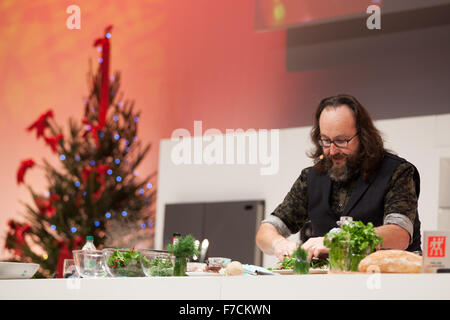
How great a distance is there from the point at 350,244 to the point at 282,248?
71 centimetres

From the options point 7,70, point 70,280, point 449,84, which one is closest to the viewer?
point 70,280

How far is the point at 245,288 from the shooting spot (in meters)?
1.46

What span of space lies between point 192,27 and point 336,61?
1192 mm

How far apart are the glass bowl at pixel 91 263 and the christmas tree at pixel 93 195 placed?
101 inches

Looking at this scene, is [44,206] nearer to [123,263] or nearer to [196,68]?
[196,68]

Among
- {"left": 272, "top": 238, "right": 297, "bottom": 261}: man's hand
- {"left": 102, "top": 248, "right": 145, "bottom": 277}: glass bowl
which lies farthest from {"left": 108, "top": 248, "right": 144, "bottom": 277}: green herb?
{"left": 272, "top": 238, "right": 297, "bottom": 261}: man's hand

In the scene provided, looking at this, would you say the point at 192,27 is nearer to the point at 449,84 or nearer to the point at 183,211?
the point at 183,211

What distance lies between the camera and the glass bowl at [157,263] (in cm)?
171

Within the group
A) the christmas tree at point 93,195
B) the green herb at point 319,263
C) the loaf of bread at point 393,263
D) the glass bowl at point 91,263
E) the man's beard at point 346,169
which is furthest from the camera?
the christmas tree at point 93,195

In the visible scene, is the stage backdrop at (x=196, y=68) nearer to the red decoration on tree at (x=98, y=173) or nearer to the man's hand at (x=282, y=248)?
the red decoration on tree at (x=98, y=173)

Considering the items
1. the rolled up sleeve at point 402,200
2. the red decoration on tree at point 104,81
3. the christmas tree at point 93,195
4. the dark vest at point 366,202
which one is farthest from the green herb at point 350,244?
the red decoration on tree at point 104,81

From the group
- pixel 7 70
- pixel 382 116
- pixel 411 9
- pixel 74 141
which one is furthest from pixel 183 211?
pixel 7 70

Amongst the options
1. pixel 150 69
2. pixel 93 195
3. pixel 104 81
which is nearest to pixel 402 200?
pixel 93 195

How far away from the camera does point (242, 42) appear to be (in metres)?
4.98
